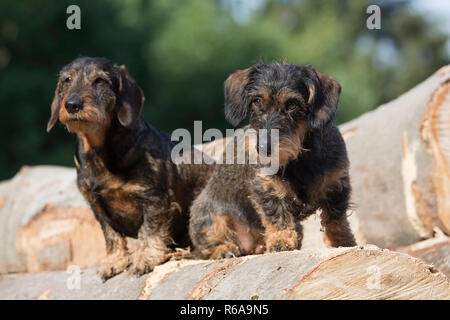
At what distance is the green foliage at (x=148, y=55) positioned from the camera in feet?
57.2

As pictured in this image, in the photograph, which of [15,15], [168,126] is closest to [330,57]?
[168,126]

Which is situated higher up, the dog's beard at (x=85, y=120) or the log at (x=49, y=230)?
the dog's beard at (x=85, y=120)

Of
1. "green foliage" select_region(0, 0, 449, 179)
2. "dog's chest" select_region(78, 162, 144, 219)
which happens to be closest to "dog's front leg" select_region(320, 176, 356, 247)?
"dog's chest" select_region(78, 162, 144, 219)

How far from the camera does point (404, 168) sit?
259 inches

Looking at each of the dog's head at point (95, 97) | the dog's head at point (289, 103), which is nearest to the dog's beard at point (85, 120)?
the dog's head at point (95, 97)

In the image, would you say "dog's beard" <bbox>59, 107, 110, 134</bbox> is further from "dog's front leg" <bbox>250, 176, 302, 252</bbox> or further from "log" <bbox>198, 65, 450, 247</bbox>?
"log" <bbox>198, 65, 450, 247</bbox>

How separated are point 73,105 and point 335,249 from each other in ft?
8.70

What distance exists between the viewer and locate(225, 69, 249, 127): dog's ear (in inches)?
188

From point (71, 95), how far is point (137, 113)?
60 cm

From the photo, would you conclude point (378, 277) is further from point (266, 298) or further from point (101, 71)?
point (101, 71)

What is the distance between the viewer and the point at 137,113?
5.47 meters

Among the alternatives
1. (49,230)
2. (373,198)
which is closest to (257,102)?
(373,198)

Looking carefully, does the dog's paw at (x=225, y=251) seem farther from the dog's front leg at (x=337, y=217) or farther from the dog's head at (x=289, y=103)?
the dog's head at (x=289, y=103)

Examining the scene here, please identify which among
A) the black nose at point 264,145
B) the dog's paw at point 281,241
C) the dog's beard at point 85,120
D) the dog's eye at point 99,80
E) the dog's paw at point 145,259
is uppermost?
the dog's eye at point 99,80
